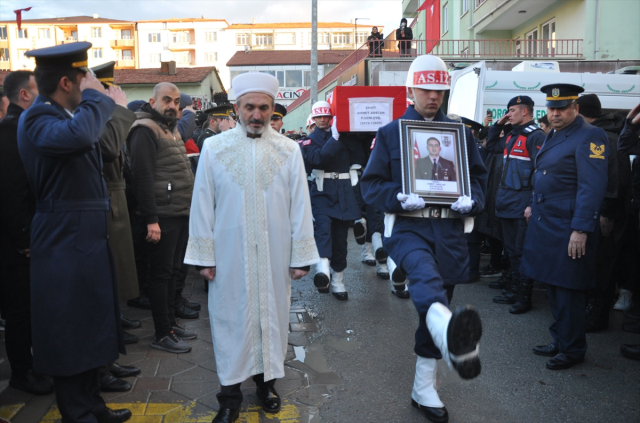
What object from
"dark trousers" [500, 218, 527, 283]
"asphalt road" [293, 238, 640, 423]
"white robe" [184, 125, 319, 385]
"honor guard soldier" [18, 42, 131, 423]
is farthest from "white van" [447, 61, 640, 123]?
"honor guard soldier" [18, 42, 131, 423]

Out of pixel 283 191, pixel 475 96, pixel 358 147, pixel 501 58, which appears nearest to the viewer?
pixel 283 191

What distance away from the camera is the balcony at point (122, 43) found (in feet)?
266

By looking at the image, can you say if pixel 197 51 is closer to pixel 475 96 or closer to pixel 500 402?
pixel 475 96

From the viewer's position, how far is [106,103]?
294 centimetres

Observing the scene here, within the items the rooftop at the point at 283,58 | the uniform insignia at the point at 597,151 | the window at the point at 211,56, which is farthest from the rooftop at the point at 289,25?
the uniform insignia at the point at 597,151

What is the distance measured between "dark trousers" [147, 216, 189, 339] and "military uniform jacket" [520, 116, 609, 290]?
299cm

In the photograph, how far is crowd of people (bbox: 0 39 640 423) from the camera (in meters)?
2.95

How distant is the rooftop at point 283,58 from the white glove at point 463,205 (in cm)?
5972

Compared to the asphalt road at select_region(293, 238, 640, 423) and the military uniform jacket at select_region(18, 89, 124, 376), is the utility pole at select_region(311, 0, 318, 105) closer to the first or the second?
the asphalt road at select_region(293, 238, 640, 423)

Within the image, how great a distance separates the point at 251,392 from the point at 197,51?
8472 cm

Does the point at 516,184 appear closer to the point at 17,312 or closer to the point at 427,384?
the point at 427,384

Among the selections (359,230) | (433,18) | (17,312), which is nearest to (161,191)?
(17,312)

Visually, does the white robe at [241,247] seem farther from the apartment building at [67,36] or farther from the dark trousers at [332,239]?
the apartment building at [67,36]

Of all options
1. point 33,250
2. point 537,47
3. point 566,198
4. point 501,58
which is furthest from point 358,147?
point 537,47
